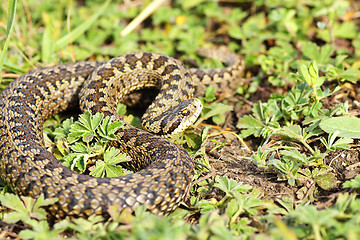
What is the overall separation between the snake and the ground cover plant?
0.19m

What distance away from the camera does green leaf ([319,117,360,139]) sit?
500cm

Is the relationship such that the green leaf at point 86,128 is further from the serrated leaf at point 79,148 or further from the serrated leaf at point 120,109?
the serrated leaf at point 120,109

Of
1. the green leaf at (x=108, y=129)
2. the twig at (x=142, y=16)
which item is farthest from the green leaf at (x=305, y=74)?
the twig at (x=142, y=16)

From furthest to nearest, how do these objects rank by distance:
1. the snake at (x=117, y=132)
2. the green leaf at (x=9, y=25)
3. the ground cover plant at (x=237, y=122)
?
the green leaf at (x=9, y=25)
the snake at (x=117, y=132)
the ground cover plant at (x=237, y=122)

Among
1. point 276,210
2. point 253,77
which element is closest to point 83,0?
point 253,77

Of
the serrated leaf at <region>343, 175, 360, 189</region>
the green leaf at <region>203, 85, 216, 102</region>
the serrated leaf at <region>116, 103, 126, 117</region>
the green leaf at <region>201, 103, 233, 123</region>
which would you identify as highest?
the serrated leaf at <region>116, 103, 126, 117</region>

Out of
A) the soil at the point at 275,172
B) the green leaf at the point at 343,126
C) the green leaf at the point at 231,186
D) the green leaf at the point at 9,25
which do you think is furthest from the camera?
the green leaf at the point at 9,25

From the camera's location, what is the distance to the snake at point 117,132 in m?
4.28

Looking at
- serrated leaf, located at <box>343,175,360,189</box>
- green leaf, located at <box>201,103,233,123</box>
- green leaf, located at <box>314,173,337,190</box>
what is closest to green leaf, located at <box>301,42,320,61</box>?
green leaf, located at <box>201,103,233,123</box>

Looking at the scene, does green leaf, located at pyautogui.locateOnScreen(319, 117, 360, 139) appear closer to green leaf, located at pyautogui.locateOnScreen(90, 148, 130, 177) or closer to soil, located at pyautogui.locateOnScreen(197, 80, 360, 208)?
soil, located at pyautogui.locateOnScreen(197, 80, 360, 208)

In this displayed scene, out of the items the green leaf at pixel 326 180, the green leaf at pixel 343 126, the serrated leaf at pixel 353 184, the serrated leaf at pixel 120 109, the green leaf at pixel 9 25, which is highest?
the green leaf at pixel 9 25

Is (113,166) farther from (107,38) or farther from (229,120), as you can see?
(107,38)

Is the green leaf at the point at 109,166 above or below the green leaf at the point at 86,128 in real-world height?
below

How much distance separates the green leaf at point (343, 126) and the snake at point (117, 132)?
1.82 metres
